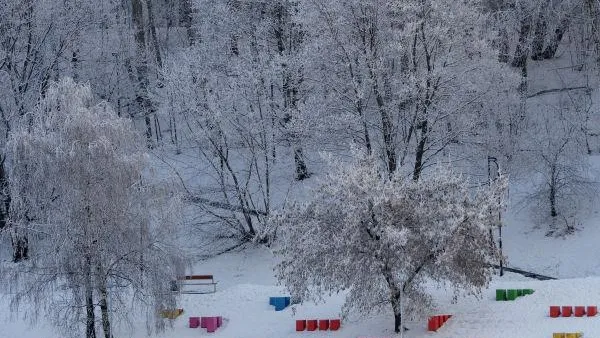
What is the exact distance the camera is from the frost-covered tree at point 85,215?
1698 cm

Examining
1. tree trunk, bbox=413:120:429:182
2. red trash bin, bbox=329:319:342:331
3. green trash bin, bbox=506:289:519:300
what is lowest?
red trash bin, bbox=329:319:342:331

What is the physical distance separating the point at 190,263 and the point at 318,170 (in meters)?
11.5

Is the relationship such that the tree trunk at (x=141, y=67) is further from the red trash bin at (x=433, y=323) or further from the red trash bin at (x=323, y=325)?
the red trash bin at (x=433, y=323)

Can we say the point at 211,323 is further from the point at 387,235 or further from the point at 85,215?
the point at 387,235

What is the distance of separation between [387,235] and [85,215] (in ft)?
22.0

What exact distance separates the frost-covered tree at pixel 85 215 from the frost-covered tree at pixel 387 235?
3.10 metres

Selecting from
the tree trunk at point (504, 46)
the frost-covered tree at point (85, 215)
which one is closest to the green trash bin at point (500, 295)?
the frost-covered tree at point (85, 215)

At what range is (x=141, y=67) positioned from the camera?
122ft

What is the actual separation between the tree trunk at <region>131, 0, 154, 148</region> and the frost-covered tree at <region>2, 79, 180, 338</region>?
1724cm

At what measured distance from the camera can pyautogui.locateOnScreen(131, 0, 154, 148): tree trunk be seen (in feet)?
117

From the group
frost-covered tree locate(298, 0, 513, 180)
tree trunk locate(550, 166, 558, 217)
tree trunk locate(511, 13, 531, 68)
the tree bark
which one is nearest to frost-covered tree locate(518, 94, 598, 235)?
tree trunk locate(550, 166, 558, 217)

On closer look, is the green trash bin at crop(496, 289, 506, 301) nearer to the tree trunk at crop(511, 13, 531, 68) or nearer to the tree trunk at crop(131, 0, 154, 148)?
the tree trunk at crop(511, 13, 531, 68)

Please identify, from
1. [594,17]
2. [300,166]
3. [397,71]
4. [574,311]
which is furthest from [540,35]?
[574,311]

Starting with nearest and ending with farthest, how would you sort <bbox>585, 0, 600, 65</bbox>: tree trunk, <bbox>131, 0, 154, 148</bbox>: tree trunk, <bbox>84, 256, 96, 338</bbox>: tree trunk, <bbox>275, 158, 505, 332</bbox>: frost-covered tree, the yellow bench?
<bbox>275, 158, 505, 332</bbox>: frost-covered tree
<bbox>84, 256, 96, 338</bbox>: tree trunk
the yellow bench
<bbox>585, 0, 600, 65</bbox>: tree trunk
<bbox>131, 0, 154, 148</bbox>: tree trunk
